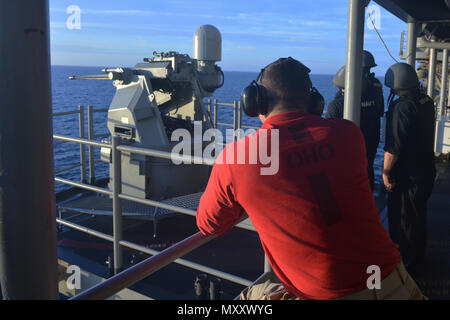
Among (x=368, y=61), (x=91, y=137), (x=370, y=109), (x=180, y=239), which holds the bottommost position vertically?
(x=180, y=239)

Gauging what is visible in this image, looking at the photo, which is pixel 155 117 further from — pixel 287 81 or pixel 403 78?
pixel 287 81

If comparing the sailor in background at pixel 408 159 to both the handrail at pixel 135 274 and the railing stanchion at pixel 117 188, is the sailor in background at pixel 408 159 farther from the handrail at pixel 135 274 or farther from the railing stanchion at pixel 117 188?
the handrail at pixel 135 274

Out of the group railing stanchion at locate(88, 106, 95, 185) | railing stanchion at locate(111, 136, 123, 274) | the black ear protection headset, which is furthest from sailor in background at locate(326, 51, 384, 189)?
railing stanchion at locate(88, 106, 95, 185)

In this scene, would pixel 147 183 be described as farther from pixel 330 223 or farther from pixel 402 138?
pixel 330 223

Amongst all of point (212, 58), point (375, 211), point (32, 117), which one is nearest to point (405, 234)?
point (375, 211)

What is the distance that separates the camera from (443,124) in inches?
405

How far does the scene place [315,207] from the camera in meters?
1.50

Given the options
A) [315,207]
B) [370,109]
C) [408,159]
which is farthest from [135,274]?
[370,109]

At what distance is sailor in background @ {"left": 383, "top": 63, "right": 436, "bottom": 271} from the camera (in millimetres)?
3730

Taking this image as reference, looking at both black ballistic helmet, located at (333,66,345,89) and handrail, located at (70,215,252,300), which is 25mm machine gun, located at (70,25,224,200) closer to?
black ballistic helmet, located at (333,66,345,89)

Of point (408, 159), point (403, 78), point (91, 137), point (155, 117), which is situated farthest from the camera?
point (91, 137)

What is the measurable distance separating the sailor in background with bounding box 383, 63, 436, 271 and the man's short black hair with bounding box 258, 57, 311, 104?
7.40ft

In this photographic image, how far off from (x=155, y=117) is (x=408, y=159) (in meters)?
3.97
